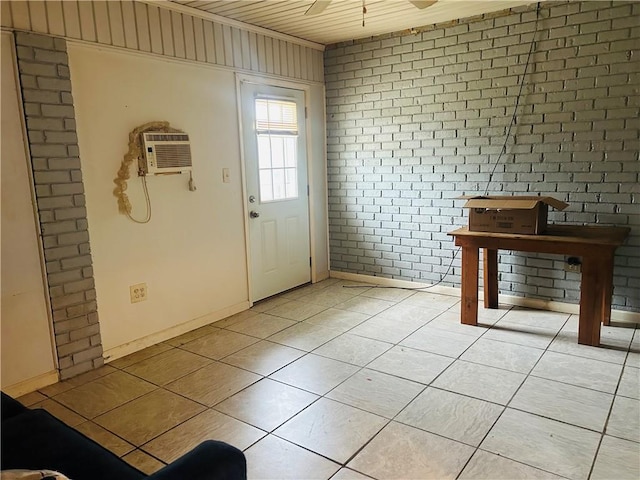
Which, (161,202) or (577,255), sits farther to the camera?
(161,202)

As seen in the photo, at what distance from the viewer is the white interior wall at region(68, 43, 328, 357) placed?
121 inches

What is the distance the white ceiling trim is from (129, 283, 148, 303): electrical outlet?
6.56 feet

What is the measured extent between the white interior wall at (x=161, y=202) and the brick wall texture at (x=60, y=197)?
9 centimetres

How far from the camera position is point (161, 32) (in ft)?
11.0

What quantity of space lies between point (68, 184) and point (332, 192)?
111 inches

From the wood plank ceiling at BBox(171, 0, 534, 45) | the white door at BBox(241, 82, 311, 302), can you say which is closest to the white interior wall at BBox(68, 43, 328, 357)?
the white door at BBox(241, 82, 311, 302)

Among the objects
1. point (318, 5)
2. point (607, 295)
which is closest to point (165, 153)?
point (318, 5)

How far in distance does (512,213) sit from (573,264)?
852mm

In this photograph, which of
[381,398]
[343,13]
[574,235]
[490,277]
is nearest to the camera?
[381,398]

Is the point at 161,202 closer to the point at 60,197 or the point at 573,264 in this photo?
the point at 60,197

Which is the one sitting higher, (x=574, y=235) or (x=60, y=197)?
(x=60, y=197)

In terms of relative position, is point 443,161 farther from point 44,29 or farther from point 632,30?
point 44,29

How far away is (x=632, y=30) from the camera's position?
3.35 m

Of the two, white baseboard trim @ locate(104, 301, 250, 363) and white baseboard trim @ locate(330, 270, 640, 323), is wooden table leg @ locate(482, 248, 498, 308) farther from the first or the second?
white baseboard trim @ locate(104, 301, 250, 363)
